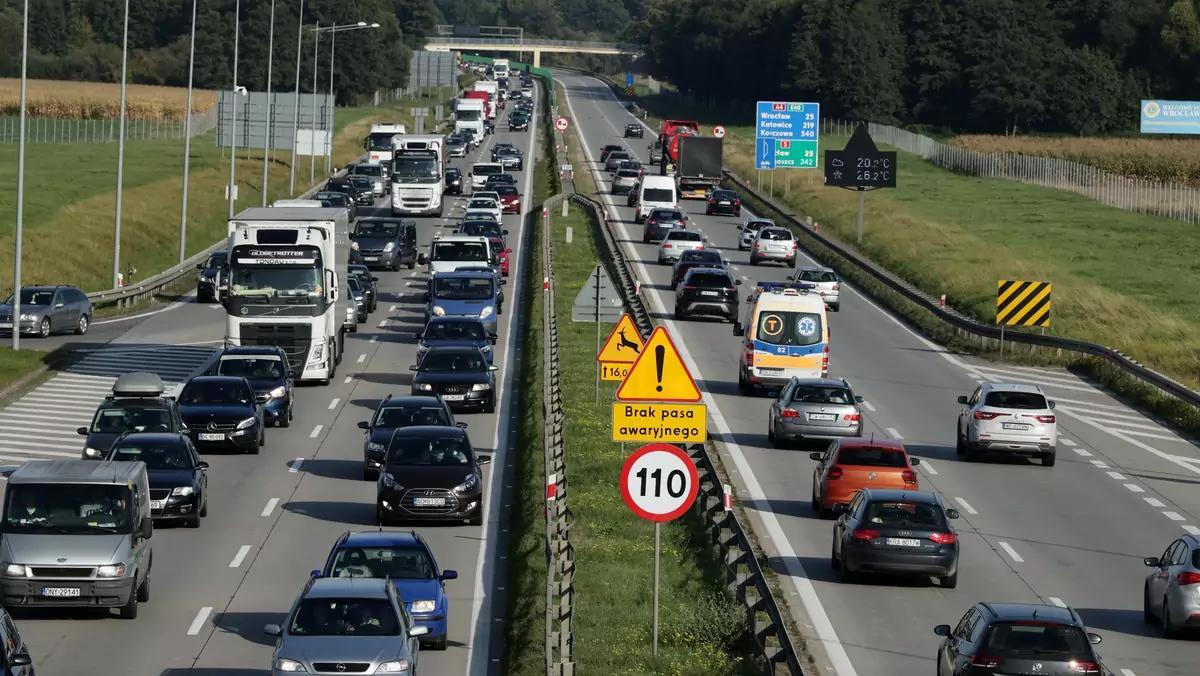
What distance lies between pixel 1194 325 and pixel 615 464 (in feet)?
102

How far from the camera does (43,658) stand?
20.4 m

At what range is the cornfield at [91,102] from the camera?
135 metres

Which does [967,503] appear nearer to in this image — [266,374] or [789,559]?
[789,559]

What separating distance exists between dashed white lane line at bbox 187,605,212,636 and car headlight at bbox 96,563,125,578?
40.6 inches

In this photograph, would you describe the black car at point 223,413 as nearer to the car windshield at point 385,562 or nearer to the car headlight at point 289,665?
the car windshield at point 385,562


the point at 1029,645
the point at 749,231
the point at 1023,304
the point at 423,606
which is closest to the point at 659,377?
the point at 423,606

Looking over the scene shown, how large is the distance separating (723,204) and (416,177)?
52.7ft

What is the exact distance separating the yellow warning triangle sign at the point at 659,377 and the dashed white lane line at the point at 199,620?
6.11 metres

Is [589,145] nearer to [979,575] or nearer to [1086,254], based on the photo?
[1086,254]

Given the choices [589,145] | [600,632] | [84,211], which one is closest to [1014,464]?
[600,632]

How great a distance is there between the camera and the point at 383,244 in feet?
222

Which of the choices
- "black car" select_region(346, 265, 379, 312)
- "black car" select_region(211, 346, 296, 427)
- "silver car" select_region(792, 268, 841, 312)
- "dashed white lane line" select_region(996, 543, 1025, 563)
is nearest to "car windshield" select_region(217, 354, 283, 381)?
"black car" select_region(211, 346, 296, 427)

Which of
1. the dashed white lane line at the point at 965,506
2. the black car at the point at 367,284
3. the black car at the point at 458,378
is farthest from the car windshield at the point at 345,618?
the black car at the point at 367,284

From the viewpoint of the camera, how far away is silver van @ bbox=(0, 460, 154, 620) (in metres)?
21.9
